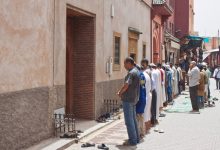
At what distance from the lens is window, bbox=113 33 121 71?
1515cm

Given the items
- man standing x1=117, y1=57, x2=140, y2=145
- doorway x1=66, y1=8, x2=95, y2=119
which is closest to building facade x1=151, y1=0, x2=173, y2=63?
doorway x1=66, y1=8, x2=95, y2=119

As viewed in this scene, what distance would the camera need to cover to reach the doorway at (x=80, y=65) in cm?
1251

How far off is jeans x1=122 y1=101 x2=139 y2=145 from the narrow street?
7.5 inches

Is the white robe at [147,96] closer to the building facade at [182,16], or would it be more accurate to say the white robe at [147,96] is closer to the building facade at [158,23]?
the building facade at [158,23]

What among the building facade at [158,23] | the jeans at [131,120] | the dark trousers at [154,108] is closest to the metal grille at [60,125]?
the jeans at [131,120]

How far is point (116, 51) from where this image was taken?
51.0 feet

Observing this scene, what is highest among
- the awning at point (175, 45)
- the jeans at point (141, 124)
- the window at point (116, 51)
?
the awning at point (175, 45)

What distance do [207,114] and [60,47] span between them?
279 inches

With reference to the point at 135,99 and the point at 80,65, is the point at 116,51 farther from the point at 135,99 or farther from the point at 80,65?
the point at 135,99

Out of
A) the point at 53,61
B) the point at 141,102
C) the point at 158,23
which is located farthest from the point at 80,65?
the point at 158,23

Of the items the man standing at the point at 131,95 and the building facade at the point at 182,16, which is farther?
the building facade at the point at 182,16

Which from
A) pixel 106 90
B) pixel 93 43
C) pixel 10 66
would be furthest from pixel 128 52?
pixel 10 66

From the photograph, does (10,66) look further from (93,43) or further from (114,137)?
(93,43)

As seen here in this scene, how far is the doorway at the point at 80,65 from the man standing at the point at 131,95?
335 cm
